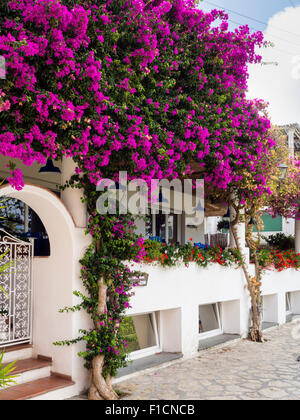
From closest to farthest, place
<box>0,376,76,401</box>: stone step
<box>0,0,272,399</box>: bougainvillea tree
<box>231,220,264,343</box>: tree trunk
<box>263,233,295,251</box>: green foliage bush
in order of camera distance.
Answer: <box>0,0,272,399</box>: bougainvillea tree < <box>0,376,76,401</box>: stone step < <box>231,220,264,343</box>: tree trunk < <box>263,233,295,251</box>: green foliage bush

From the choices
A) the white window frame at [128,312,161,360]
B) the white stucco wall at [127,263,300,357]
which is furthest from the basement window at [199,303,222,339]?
the white window frame at [128,312,161,360]

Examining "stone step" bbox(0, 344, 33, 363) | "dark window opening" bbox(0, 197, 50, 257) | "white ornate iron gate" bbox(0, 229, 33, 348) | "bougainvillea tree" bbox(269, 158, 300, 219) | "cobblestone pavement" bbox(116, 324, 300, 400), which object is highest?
"bougainvillea tree" bbox(269, 158, 300, 219)

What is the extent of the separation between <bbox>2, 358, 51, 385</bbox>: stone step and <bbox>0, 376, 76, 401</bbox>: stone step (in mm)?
76

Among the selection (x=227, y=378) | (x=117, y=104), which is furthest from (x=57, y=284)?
(x=227, y=378)

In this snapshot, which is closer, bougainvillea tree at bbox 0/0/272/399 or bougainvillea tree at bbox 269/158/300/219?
bougainvillea tree at bbox 0/0/272/399

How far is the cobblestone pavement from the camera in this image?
7090 mm

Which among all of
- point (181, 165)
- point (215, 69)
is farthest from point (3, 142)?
point (215, 69)

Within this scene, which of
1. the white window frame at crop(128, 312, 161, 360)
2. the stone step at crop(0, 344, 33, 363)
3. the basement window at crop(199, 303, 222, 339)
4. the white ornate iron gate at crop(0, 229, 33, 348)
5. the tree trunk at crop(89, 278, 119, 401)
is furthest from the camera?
the basement window at crop(199, 303, 222, 339)

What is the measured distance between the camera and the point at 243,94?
9.62 m

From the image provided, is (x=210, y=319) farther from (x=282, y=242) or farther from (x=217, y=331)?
(x=282, y=242)

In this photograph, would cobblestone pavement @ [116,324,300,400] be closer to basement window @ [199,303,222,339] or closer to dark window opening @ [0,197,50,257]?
basement window @ [199,303,222,339]

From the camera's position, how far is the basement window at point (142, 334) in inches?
351

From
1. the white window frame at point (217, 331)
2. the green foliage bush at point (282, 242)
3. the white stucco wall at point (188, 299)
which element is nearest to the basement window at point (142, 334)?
the white stucco wall at point (188, 299)

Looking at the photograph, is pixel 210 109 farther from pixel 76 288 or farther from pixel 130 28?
pixel 76 288
